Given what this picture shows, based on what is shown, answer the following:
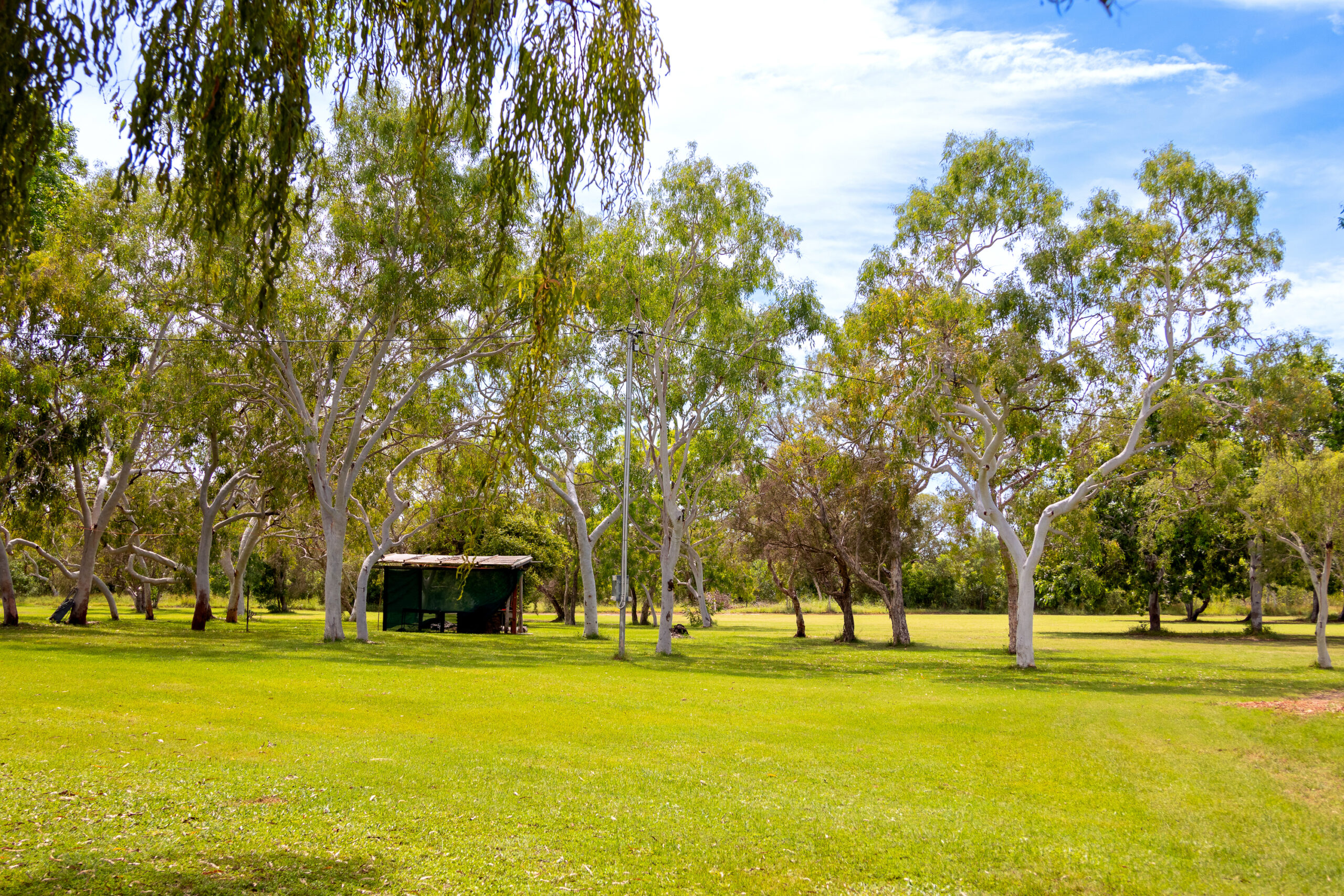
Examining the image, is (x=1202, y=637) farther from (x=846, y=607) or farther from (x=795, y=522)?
(x=795, y=522)

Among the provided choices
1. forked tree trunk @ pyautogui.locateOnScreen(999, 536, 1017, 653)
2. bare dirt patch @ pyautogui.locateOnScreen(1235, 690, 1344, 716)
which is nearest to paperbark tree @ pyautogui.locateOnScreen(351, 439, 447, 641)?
forked tree trunk @ pyautogui.locateOnScreen(999, 536, 1017, 653)

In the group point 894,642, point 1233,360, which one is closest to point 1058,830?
point 1233,360

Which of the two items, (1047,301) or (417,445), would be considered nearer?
(1047,301)

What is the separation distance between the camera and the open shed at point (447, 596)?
40.1 m

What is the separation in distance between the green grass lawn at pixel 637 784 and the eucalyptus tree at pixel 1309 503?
3.74 metres

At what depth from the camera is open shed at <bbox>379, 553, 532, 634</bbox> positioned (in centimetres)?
4009

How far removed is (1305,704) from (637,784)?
14.5 metres

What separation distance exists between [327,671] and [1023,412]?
18.8 meters

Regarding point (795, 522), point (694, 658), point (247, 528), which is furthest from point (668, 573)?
point (247, 528)

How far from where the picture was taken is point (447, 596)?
133ft

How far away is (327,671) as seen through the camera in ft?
63.8

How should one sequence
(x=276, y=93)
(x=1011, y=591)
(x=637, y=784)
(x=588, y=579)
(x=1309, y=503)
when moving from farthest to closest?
(x=588, y=579), (x=1011, y=591), (x=1309, y=503), (x=637, y=784), (x=276, y=93)

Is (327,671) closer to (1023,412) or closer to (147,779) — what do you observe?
(147,779)

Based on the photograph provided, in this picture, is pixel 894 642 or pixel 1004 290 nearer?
pixel 1004 290
